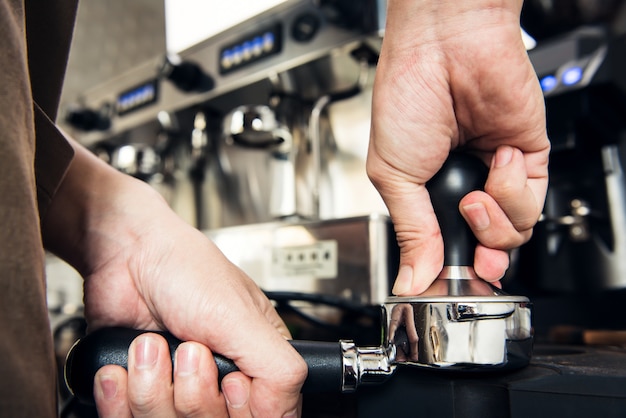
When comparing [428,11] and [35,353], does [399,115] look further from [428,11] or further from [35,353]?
[35,353]

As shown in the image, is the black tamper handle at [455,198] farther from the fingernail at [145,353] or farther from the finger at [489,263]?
the fingernail at [145,353]

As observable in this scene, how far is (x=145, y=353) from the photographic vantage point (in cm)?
37

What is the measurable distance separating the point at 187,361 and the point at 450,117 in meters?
0.26

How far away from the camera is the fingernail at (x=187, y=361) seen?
1.22 ft

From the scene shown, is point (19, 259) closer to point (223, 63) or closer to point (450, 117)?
point (450, 117)

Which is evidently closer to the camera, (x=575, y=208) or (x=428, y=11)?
(x=428, y=11)

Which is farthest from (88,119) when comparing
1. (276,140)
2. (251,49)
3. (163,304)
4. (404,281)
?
(404,281)

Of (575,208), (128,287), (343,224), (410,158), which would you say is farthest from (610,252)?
(128,287)

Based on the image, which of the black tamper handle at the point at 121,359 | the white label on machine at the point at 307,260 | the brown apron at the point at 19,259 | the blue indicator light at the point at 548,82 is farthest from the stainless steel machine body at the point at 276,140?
the brown apron at the point at 19,259

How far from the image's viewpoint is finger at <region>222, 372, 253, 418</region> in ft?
1.26

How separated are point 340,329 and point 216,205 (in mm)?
643

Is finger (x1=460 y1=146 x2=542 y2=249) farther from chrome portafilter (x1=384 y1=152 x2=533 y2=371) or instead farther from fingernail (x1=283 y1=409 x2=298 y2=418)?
fingernail (x1=283 y1=409 x2=298 y2=418)

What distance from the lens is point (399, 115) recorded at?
0.41 meters

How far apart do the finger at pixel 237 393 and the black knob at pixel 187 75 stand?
0.80 m
